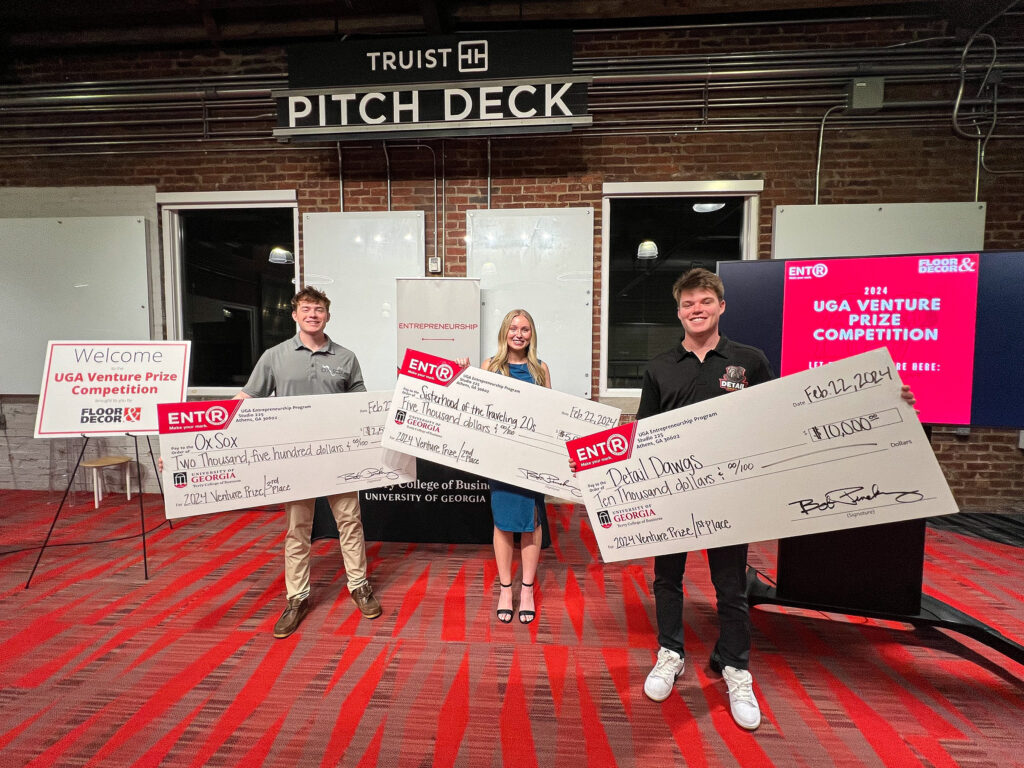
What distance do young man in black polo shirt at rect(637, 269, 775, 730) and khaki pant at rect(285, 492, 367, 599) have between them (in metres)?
A: 1.42

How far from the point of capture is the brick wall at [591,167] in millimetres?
3418

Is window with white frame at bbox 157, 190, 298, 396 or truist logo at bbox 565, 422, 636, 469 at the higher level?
window with white frame at bbox 157, 190, 298, 396

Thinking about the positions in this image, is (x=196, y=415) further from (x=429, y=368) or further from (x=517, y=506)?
(x=517, y=506)

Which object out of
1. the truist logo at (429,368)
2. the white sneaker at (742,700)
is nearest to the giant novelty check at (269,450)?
the truist logo at (429,368)

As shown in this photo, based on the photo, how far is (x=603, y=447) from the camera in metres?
1.59

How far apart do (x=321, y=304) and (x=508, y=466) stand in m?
1.15

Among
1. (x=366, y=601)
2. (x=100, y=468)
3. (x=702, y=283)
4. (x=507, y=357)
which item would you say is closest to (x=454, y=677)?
(x=366, y=601)

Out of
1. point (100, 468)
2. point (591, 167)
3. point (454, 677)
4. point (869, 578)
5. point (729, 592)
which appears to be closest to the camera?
point (729, 592)

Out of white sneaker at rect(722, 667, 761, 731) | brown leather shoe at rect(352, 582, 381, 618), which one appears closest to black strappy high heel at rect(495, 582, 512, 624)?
brown leather shoe at rect(352, 582, 381, 618)

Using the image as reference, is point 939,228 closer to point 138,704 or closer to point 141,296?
point 138,704

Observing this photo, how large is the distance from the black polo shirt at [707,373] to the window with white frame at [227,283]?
11.1 ft

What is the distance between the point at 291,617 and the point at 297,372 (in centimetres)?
113

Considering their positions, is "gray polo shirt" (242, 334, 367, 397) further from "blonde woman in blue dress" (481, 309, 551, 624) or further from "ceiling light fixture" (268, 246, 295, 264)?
"ceiling light fixture" (268, 246, 295, 264)

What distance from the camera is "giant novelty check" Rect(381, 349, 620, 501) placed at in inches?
78.1
